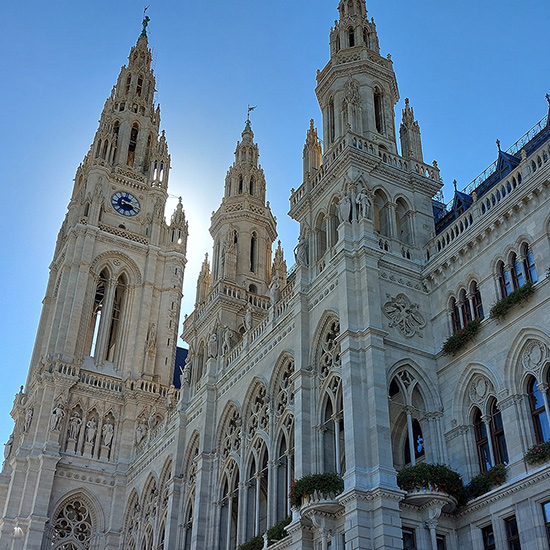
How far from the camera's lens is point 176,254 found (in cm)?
5919

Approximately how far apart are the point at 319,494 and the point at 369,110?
18.5 m

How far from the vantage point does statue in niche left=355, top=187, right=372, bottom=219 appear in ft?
102

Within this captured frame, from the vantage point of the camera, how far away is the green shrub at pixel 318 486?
25.3 metres

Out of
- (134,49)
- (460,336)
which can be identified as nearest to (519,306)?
(460,336)

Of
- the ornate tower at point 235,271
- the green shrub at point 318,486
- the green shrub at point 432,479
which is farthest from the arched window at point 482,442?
the ornate tower at point 235,271

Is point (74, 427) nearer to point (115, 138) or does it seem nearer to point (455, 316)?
point (115, 138)

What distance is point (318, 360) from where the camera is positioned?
3025 centimetres

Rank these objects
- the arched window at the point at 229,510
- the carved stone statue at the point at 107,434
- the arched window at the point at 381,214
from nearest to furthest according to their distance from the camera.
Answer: the arched window at the point at 381,214 → the arched window at the point at 229,510 → the carved stone statue at the point at 107,434

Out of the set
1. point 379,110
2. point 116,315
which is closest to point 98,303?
point 116,315

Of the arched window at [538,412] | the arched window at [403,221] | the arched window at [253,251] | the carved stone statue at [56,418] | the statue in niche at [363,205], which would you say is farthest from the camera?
the arched window at [253,251]

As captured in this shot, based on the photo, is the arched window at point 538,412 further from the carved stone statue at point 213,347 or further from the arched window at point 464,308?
the carved stone statue at point 213,347

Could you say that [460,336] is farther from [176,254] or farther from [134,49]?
[134,49]

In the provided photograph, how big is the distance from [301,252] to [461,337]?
30.0 feet

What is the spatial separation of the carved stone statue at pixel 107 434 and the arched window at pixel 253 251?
13.2m
